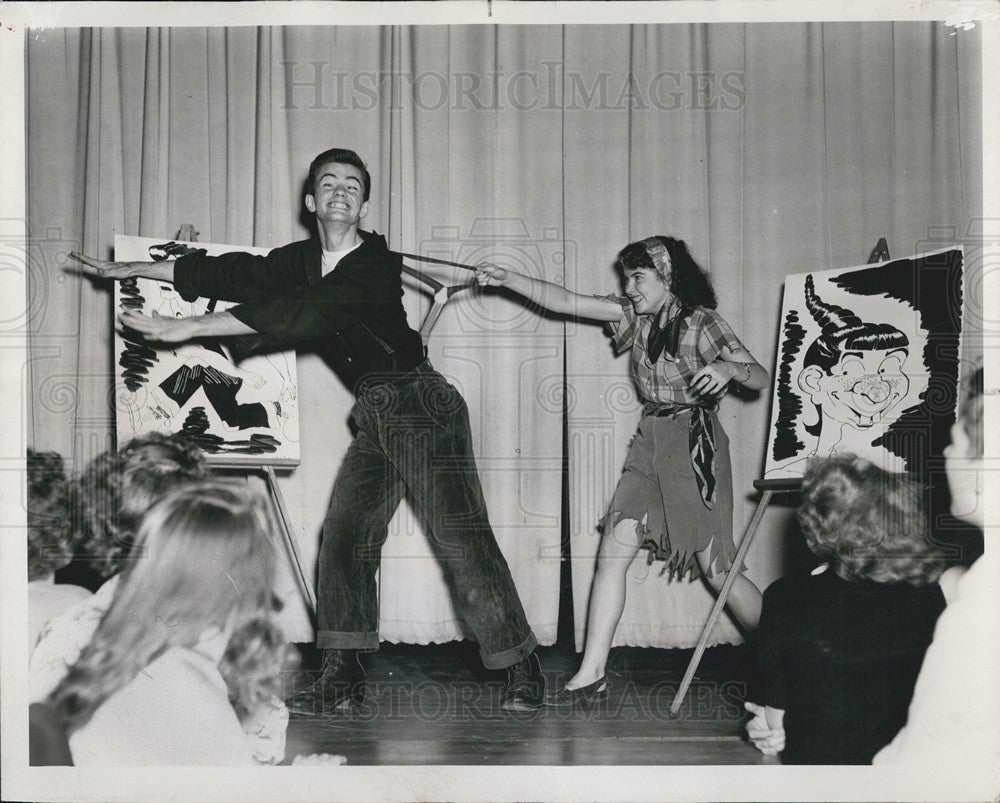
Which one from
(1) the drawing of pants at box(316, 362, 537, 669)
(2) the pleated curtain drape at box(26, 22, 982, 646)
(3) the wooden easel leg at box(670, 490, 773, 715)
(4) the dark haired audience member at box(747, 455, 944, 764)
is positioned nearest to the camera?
(4) the dark haired audience member at box(747, 455, 944, 764)

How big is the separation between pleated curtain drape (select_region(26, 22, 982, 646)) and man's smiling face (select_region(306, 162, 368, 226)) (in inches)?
3.7

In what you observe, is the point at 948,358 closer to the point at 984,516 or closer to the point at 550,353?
the point at 984,516

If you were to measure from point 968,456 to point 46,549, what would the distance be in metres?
2.65

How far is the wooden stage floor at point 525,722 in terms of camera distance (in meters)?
2.47

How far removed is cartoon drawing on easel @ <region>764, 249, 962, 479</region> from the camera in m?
2.59

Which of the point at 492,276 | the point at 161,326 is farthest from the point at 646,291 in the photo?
the point at 161,326

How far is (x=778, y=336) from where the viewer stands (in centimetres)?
274

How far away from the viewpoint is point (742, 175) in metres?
2.79

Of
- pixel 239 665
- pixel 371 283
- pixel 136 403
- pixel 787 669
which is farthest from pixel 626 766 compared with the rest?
pixel 136 403

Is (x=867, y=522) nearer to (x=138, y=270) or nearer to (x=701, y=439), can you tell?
(x=701, y=439)

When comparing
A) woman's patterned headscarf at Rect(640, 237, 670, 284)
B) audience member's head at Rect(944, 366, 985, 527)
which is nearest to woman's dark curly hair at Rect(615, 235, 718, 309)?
woman's patterned headscarf at Rect(640, 237, 670, 284)

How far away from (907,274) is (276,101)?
1.94 metres

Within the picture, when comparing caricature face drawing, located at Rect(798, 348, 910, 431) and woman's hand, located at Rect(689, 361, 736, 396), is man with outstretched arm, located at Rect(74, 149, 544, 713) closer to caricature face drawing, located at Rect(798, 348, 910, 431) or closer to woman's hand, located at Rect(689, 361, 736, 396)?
woman's hand, located at Rect(689, 361, 736, 396)

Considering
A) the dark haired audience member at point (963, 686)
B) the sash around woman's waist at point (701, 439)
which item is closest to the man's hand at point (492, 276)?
the sash around woman's waist at point (701, 439)
